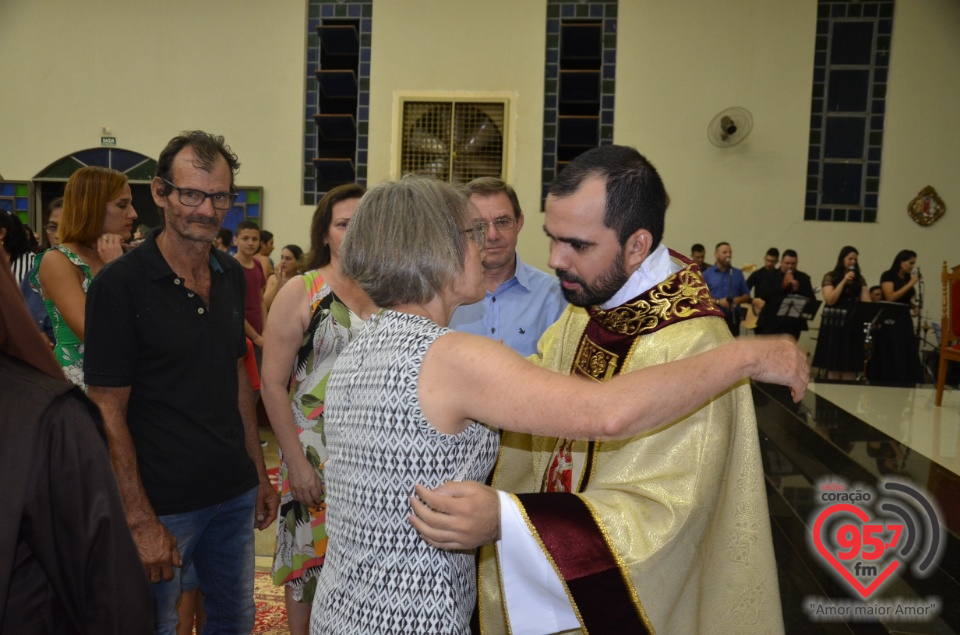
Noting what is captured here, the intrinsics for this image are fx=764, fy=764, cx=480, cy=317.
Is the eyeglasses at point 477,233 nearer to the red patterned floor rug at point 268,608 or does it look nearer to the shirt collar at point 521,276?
the shirt collar at point 521,276

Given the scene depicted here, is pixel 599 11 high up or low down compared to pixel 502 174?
up

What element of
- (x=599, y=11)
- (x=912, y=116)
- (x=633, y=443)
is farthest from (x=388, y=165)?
(x=633, y=443)

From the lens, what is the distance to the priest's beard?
1.65 meters

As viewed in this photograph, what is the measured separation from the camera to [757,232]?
35.8 ft

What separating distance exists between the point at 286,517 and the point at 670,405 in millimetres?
1612

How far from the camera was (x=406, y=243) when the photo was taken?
50.2 inches

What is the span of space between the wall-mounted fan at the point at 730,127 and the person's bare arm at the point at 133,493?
10.2 meters

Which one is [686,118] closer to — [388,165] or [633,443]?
[388,165]

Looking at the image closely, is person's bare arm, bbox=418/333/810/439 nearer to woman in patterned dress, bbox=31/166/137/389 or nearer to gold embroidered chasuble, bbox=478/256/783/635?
gold embroidered chasuble, bbox=478/256/783/635

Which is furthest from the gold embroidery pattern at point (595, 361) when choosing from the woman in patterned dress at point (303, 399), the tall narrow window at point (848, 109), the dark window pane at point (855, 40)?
the dark window pane at point (855, 40)

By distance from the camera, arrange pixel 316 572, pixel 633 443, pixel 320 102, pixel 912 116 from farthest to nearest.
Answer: pixel 320 102 < pixel 912 116 < pixel 316 572 < pixel 633 443

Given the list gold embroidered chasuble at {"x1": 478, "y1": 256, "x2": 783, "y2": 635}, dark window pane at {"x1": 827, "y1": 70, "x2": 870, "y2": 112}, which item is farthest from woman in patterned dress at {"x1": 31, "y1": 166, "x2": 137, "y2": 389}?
dark window pane at {"x1": 827, "y1": 70, "x2": 870, "y2": 112}

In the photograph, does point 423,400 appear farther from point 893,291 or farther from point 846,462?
point 893,291

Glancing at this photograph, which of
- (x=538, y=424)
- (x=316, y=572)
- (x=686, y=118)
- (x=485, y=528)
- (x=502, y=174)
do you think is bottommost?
(x=316, y=572)
